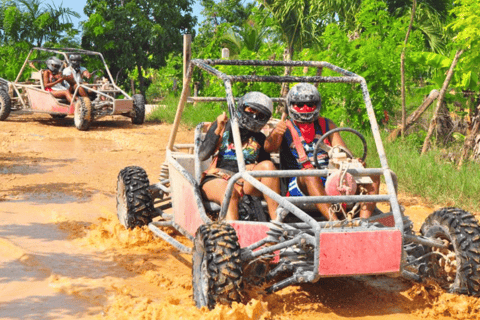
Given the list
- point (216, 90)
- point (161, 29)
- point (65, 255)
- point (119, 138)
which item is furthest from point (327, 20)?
point (65, 255)

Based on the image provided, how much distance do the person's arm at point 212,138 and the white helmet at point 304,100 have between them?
518mm

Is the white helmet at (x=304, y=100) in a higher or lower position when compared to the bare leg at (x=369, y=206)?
higher

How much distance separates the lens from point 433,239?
455 centimetres

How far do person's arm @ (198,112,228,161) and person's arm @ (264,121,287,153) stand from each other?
1.23 feet

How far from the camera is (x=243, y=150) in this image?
509 centimetres

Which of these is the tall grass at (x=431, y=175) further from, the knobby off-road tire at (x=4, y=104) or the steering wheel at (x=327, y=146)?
the knobby off-road tire at (x=4, y=104)

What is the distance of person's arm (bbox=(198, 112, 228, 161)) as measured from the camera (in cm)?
511

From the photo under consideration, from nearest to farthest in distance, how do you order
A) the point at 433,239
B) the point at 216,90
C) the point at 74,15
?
the point at 433,239 < the point at 216,90 < the point at 74,15

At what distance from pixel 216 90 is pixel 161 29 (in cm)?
856

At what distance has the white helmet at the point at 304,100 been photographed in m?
5.01

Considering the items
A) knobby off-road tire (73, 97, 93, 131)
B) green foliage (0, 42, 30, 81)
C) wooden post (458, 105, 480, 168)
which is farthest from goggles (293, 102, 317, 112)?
green foliage (0, 42, 30, 81)

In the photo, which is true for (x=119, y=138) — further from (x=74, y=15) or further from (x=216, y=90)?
(x=74, y=15)

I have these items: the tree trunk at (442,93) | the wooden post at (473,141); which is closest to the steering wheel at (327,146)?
the tree trunk at (442,93)

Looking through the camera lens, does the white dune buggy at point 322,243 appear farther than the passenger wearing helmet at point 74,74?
No
